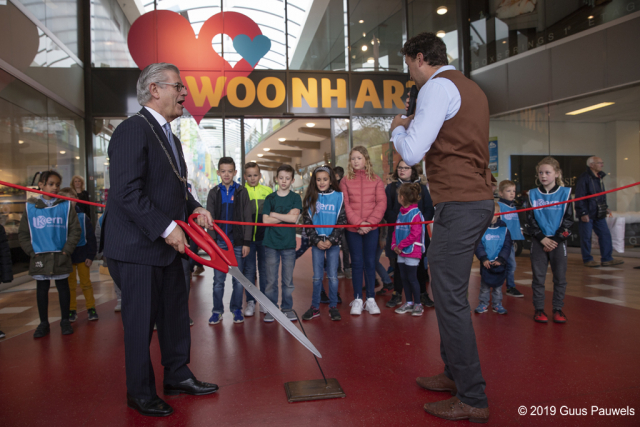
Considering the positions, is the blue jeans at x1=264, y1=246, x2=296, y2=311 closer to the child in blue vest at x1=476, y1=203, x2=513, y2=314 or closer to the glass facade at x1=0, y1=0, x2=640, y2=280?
the child in blue vest at x1=476, y1=203, x2=513, y2=314

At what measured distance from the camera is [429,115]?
185 centimetres

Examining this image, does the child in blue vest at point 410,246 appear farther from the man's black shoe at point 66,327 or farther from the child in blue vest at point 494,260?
the man's black shoe at point 66,327

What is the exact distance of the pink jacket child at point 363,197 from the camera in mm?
3979

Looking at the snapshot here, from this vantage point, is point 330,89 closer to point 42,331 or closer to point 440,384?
point 42,331

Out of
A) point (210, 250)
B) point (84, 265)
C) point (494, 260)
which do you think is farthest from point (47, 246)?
point (494, 260)

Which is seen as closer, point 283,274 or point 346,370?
point 346,370

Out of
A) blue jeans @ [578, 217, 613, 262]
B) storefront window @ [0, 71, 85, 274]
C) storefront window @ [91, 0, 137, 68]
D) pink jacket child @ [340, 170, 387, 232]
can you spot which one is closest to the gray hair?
pink jacket child @ [340, 170, 387, 232]

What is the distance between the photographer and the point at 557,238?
343 cm

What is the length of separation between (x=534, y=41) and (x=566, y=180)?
2746mm

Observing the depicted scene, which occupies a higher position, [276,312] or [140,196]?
[140,196]

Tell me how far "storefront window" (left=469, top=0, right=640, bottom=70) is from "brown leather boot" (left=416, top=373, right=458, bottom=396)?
23.3 ft

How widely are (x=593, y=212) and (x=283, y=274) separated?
528 cm

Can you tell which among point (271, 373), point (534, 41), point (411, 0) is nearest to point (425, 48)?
point (271, 373)

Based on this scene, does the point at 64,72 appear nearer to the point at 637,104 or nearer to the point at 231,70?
the point at 231,70
